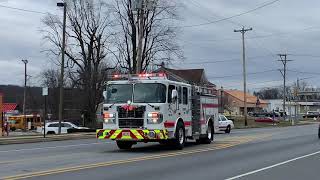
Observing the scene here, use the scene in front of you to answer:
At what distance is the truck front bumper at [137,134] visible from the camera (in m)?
20.1

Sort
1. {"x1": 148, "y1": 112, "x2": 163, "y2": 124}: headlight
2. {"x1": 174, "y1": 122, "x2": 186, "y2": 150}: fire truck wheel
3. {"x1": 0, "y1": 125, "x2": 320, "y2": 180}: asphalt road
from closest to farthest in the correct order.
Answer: {"x1": 0, "y1": 125, "x2": 320, "y2": 180}: asphalt road → {"x1": 148, "y1": 112, "x2": 163, "y2": 124}: headlight → {"x1": 174, "y1": 122, "x2": 186, "y2": 150}: fire truck wheel

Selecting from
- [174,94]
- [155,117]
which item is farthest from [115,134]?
[174,94]

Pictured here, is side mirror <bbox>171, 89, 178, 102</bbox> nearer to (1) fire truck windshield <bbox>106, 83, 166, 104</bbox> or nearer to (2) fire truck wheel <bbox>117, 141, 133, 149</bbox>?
(1) fire truck windshield <bbox>106, 83, 166, 104</bbox>

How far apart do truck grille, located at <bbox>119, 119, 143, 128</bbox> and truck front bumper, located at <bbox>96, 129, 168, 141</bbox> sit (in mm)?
167

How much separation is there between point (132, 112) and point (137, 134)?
2.75 feet

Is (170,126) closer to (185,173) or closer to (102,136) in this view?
(102,136)

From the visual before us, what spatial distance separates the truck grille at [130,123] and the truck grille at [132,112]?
0.49 feet

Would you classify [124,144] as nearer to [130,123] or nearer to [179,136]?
[130,123]

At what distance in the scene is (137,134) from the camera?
20.2 meters

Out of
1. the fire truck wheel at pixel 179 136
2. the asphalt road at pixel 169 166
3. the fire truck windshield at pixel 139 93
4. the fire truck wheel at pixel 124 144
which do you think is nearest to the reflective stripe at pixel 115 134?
the fire truck windshield at pixel 139 93

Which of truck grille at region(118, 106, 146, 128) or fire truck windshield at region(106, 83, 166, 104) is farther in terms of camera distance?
fire truck windshield at region(106, 83, 166, 104)

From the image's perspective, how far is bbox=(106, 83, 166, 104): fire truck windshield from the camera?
20422mm

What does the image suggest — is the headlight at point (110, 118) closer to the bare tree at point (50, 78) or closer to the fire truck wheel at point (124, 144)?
the fire truck wheel at point (124, 144)

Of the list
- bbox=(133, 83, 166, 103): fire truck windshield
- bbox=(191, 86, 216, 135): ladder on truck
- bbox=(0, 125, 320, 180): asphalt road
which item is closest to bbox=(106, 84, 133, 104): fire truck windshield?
bbox=(133, 83, 166, 103): fire truck windshield
